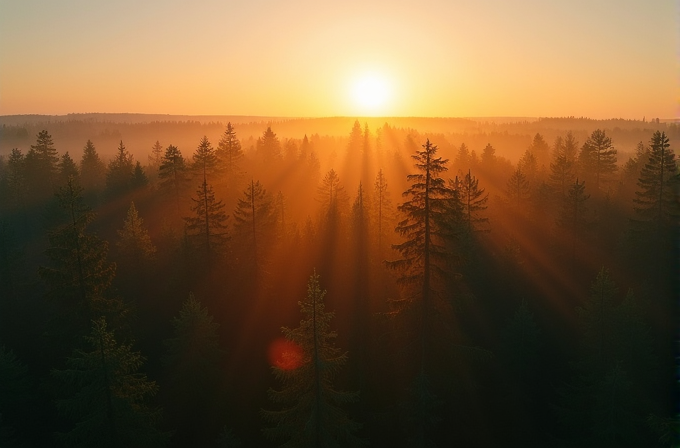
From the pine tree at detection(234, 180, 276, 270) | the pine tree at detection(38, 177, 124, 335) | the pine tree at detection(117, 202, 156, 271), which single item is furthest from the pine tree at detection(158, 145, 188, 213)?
the pine tree at detection(38, 177, 124, 335)

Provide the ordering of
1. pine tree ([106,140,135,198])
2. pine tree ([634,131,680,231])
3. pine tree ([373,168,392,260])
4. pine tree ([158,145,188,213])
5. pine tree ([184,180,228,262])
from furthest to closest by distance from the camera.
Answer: pine tree ([106,140,135,198])
pine tree ([158,145,188,213])
pine tree ([373,168,392,260])
pine tree ([634,131,680,231])
pine tree ([184,180,228,262])

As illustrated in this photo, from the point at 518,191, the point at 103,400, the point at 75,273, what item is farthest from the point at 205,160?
the point at 518,191

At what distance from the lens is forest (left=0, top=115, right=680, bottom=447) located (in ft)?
56.0

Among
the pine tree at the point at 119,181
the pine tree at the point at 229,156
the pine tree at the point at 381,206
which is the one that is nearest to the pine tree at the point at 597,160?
the pine tree at the point at 381,206

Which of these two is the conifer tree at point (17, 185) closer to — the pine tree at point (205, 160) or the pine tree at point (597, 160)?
the pine tree at point (205, 160)

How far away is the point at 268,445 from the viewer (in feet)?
76.9

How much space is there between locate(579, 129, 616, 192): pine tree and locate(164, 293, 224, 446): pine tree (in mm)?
55323

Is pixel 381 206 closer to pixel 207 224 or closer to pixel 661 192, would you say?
pixel 207 224

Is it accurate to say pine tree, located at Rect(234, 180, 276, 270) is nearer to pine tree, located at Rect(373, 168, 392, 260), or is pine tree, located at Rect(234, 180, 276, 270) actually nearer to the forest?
the forest

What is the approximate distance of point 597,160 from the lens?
60.2 meters

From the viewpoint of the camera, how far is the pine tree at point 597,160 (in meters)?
58.3

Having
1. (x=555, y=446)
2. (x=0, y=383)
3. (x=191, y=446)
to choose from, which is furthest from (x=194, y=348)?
(x=555, y=446)

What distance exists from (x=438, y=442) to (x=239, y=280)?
1679 centimetres

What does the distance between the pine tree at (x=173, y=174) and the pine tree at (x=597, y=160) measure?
5165 centimetres
